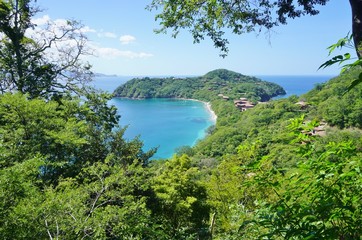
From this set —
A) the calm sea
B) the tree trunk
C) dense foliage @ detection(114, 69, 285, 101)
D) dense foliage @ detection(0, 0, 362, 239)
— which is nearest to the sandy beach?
the calm sea

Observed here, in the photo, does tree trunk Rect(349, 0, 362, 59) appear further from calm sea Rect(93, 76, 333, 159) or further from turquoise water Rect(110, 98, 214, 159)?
turquoise water Rect(110, 98, 214, 159)

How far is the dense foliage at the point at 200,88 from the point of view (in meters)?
107

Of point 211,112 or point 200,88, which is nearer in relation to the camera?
point 211,112

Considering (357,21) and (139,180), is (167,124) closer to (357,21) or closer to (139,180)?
(139,180)

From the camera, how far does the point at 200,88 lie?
119 m

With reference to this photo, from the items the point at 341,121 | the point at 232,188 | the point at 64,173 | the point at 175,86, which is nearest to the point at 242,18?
the point at 64,173

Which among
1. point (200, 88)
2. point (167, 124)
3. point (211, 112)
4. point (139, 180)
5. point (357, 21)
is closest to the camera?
point (357, 21)

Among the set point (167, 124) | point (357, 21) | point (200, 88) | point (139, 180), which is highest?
point (357, 21)

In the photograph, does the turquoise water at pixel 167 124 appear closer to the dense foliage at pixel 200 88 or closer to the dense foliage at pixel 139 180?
the dense foliage at pixel 200 88

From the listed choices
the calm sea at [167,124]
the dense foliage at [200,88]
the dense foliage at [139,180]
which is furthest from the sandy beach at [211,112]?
the dense foliage at [139,180]

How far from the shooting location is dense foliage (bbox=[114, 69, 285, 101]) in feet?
351

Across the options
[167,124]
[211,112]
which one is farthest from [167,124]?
[211,112]

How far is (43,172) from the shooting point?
798 cm

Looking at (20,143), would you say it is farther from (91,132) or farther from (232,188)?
(232,188)
